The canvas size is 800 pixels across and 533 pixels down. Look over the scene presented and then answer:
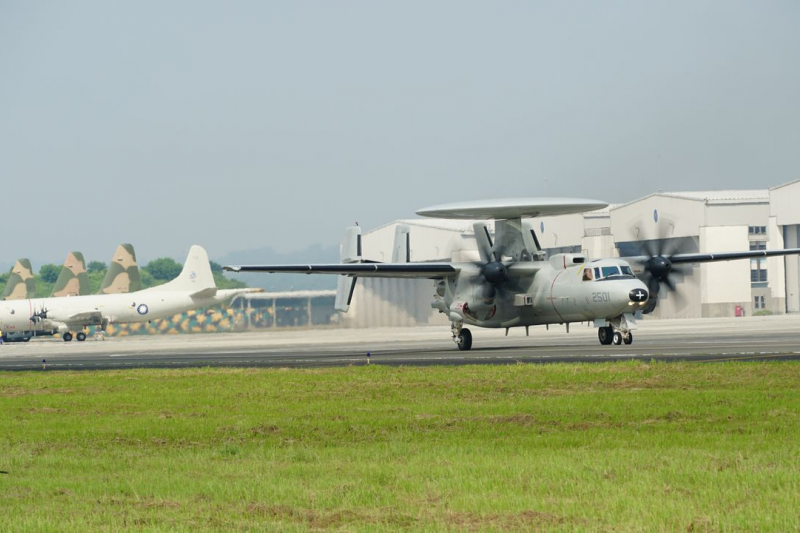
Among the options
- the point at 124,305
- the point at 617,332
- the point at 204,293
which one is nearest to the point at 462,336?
the point at 617,332

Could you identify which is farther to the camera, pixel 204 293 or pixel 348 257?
pixel 204 293

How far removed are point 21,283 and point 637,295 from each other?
9707 centimetres

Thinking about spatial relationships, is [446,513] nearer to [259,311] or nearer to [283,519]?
[283,519]

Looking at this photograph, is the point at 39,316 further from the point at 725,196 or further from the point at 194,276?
the point at 725,196

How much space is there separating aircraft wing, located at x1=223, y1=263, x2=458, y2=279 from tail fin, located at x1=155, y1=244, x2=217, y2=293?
2000 inches

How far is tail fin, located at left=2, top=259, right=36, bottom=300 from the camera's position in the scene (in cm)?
11831

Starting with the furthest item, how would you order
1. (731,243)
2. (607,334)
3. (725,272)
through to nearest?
(725,272)
(731,243)
(607,334)

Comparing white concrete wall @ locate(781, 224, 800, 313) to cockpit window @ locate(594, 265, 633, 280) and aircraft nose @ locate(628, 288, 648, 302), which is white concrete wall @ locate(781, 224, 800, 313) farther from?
aircraft nose @ locate(628, 288, 648, 302)

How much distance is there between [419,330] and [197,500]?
68.4 m

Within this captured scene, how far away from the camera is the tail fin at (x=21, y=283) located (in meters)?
118

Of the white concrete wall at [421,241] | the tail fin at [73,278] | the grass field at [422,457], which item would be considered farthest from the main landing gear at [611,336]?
the tail fin at [73,278]

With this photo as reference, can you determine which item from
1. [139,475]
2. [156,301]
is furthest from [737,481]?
[156,301]

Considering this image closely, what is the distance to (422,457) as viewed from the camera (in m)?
13.2

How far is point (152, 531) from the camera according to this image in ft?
30.4
